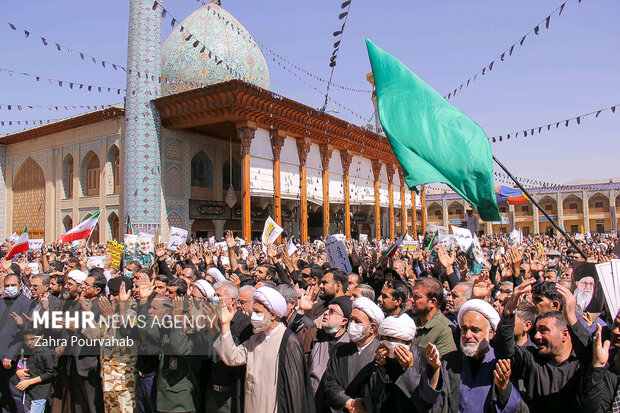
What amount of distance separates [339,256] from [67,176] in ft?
64.7

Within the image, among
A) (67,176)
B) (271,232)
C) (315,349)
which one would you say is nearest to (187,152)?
(67,176)

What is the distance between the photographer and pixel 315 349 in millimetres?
3496

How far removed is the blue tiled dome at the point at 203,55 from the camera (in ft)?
68.9

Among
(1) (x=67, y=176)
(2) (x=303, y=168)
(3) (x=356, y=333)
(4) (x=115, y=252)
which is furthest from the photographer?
(1) (x=67, y=176)

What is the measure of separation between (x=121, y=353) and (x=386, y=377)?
220 centimetres

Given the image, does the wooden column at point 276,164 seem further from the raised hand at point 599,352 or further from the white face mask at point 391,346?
the raised hand at point 599,352

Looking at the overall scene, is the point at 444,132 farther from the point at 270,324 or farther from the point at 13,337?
the point at 13,337

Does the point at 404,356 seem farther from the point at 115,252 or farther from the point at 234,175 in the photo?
the point at 234,175

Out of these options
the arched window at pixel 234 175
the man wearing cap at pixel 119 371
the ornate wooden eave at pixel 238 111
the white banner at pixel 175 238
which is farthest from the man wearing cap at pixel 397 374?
the arched window at pixel 234 175

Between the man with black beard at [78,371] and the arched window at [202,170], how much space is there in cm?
1770

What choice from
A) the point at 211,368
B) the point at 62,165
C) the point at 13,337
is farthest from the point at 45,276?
the point at 62,165

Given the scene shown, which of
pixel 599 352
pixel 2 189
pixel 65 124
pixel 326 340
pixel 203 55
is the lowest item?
pixel 326 340

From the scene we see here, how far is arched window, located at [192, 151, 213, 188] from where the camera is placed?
21.9 metres

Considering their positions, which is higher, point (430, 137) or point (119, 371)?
point (430, 137)
